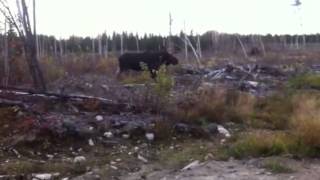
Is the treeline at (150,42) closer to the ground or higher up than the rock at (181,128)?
higher up

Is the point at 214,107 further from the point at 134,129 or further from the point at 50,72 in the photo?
the point at 50,72

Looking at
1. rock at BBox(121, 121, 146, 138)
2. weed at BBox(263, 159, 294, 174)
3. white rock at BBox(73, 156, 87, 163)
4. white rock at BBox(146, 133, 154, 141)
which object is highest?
rock at BBox(121, 121, 146, 138)

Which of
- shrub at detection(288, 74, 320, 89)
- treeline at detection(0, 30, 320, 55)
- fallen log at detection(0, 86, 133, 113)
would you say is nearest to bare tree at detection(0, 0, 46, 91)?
fallen log at detection(0, 86, 133, 113)

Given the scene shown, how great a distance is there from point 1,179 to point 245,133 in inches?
170

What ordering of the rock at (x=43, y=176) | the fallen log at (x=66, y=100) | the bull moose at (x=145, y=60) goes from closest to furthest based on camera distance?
the rock at (x=43, y=176) → the fallen log at (x=66, y=100) → the bull moose at (x=145, y=60)

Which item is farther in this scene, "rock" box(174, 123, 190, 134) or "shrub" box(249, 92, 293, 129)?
"shrub" box(249, 92, 293, 129)

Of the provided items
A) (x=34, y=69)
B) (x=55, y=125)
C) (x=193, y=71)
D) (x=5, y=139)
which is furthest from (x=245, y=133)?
(x=193, y=71)

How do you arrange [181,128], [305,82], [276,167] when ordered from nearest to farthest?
[276,167] < [181,128] < [305,82]

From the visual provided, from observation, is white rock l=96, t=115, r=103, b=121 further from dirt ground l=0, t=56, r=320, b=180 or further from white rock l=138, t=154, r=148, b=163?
white rock l=138, t=154, r=148, b=163

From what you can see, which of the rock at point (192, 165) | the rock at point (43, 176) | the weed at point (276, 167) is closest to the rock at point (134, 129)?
the rock at point (192, 165)

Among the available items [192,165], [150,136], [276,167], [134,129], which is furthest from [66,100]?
[276,167]

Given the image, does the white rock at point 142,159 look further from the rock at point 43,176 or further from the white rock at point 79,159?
the rock at point 43,176

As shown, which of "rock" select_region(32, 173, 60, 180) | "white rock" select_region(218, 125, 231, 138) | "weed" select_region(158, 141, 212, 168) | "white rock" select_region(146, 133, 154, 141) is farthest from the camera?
"white rock" select_region(218, 125, 231, 138)

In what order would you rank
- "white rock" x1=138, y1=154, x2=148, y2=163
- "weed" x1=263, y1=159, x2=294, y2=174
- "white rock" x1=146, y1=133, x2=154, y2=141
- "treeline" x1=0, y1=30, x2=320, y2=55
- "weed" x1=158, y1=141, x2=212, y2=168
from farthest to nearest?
1. "treeline" x1=0, y1=30, x2=320, y2=55
2. "white rock" x1=146, y1=133, x2=154, y2=141
3. "white rock" x1=138, y1=154, x2=148, y2=163
4. "weed" x1=158, y1=141, x2=212, y2=168
5. "weed" x1=263, y1=159, x2=294, y2=174
